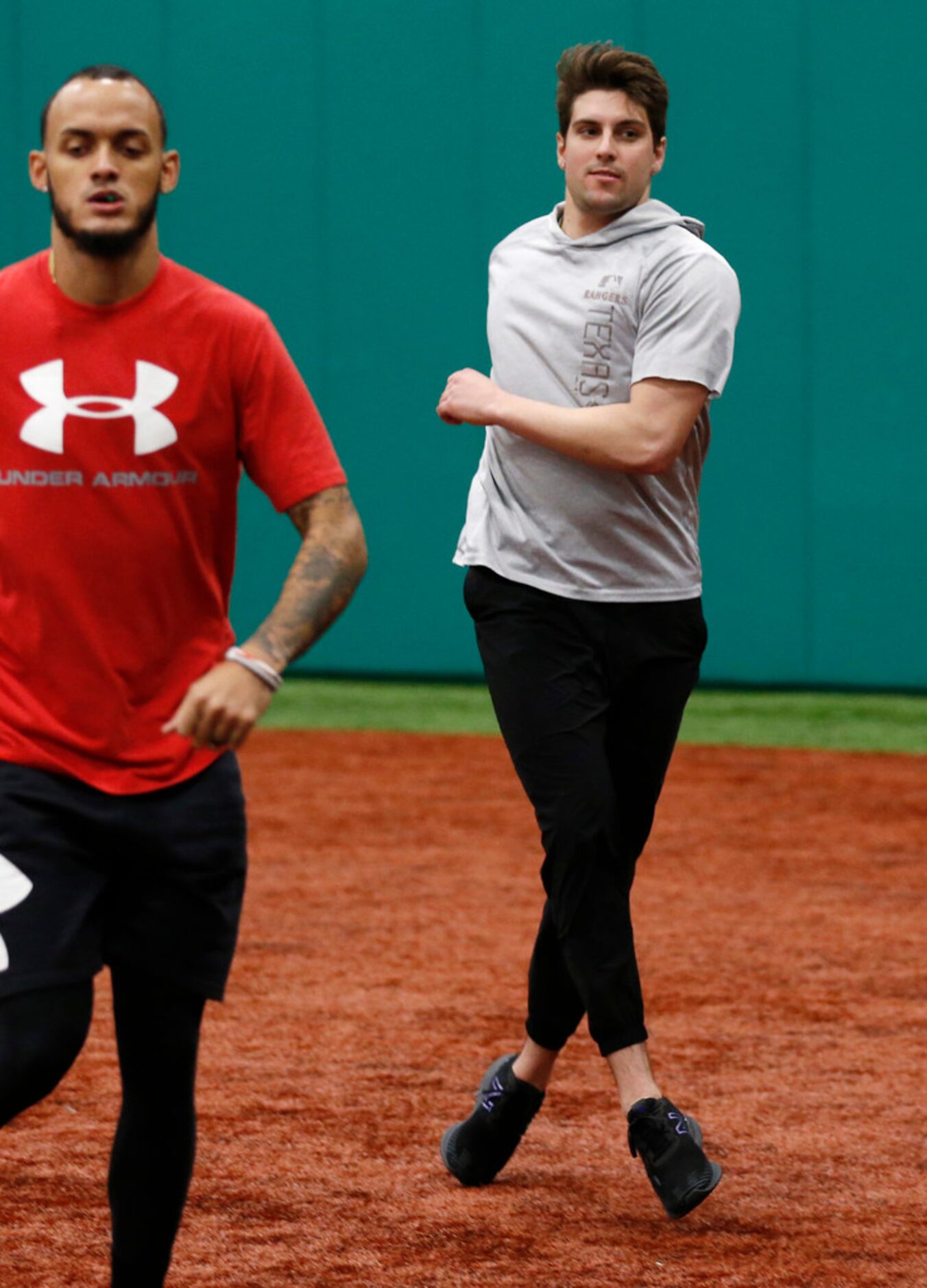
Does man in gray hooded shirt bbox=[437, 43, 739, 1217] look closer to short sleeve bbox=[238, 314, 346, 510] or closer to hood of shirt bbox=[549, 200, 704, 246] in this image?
hood of shirt bbox=[549, 200, 704, 246]

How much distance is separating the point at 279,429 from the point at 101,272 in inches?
13.3

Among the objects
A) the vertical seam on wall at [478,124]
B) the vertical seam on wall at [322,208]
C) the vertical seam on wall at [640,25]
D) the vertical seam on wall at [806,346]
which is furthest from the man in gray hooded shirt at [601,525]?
the vertical seam on wall at [322,208]

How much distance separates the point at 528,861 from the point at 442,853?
0.36 m

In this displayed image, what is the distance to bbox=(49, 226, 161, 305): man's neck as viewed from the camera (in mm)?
2893

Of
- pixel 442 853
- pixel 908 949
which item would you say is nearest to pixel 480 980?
pixel 908 949

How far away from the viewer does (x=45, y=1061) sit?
113 inches

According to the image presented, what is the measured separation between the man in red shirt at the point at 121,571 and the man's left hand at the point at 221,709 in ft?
0.40

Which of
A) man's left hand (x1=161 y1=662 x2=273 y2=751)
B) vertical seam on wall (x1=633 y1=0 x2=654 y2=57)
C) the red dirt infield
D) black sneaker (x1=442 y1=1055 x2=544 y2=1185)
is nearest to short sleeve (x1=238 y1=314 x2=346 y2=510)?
man's left hand (x1=161 y1=662 x2=273 y2=751)

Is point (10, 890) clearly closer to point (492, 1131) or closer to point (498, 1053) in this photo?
point (492, 1131)

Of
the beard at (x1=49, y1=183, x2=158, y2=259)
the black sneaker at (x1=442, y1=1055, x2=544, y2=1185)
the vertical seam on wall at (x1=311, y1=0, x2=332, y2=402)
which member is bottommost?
the black sneaker at (x1=442, y1=1055, x2=544, y2=1185)

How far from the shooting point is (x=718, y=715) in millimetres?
11555

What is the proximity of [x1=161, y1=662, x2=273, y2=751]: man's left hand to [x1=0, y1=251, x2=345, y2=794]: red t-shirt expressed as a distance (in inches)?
8.8

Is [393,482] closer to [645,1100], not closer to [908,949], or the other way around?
[908,949]

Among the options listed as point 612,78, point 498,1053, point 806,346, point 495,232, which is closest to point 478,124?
point 495,232
